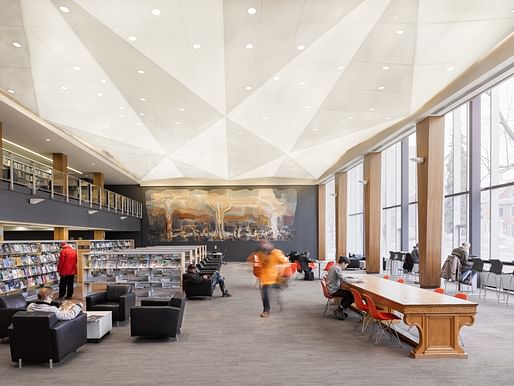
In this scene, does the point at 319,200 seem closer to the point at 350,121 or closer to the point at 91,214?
the point at 350,121

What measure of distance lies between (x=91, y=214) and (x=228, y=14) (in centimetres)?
1275

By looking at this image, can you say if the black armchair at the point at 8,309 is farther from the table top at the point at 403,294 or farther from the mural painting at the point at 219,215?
the mural painting at the point at 219,215

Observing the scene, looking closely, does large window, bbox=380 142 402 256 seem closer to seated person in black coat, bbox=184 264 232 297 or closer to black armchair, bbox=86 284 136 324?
seated person in black coat, bbox=184 264 232 297

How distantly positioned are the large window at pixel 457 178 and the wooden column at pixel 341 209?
25.8 ft

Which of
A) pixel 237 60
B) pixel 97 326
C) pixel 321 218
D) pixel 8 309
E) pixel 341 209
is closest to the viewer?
pixel 97 326

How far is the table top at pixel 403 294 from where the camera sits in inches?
230

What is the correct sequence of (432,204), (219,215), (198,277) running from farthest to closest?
(219,215)
(432,204)
(198,277)

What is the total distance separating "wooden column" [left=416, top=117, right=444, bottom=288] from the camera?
12008 millimetres

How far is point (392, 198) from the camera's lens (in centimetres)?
2034

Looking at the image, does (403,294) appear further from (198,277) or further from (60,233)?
(60,233)

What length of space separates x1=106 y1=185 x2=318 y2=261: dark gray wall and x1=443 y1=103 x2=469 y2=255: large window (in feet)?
40.5

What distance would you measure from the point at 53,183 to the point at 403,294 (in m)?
12.0

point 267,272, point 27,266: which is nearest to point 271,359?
point 267,272

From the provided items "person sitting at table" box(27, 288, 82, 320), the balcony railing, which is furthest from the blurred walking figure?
the balcony railing
